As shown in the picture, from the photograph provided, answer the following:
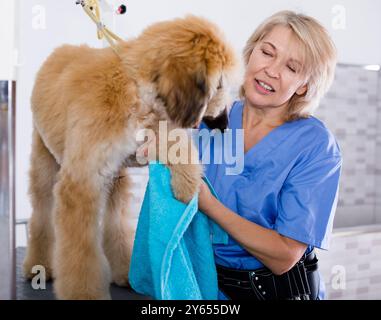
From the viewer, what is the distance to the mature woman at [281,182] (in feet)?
3.63

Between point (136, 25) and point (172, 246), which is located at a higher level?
point (136, 25)

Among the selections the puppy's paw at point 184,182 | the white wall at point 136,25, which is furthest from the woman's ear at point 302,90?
the puppy's paw at point 184,182

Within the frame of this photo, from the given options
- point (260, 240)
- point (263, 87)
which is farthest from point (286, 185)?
point (263, 87)

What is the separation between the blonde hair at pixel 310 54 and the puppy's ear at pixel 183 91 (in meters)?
0.32

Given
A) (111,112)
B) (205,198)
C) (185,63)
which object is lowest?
(205,198)

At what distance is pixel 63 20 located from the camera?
4.98 feet

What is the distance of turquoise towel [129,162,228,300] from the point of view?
979 millimetres

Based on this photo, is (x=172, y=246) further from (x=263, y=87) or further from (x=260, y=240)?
(x=263, y=87)

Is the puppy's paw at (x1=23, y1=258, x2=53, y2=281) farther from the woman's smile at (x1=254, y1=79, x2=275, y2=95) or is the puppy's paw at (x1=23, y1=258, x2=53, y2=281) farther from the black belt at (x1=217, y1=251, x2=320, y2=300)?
the woman's smile at (x1=254, y1=79, x2=275, y2=95)

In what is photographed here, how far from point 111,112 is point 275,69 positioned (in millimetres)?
449

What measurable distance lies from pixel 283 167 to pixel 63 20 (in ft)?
2.97

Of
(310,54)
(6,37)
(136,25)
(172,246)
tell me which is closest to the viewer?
(6,37)

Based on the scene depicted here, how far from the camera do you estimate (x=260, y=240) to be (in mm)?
1097

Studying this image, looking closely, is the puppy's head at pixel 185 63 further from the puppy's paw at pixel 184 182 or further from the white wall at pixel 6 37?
the white wall at pixel 6 37
